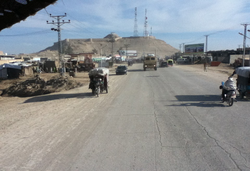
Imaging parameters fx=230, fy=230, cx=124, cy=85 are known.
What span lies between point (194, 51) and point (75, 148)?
101 meters

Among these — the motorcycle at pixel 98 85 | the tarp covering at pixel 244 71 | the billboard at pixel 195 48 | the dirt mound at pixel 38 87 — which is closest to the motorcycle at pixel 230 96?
the tarp covering at pixel 244 71

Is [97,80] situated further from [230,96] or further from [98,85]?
[230,96]

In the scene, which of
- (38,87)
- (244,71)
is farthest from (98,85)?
(38,87)

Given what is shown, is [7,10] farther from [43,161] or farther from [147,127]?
[147,127]

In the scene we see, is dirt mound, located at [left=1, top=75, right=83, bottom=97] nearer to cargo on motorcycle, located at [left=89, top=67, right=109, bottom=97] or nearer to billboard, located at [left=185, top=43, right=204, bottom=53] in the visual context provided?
cargo on motorcycle, located at [left=89, top=67, right=109, bottom=97]

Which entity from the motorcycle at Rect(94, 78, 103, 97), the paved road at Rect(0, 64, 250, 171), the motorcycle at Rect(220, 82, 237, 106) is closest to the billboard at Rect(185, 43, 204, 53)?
the motorcycle at Rect(94, 78, 103, 97)

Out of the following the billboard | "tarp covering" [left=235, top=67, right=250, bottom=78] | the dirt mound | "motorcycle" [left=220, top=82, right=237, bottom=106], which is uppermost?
the billboard

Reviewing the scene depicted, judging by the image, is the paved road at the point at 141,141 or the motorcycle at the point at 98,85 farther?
the motorcycle at the point at 98,85

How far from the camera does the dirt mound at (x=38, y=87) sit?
20469mm

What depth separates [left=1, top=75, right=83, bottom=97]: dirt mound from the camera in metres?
20.5

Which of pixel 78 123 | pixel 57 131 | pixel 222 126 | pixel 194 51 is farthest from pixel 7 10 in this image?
pixel 194 51

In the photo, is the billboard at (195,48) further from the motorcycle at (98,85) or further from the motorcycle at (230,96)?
the motorcycle at (230,96)

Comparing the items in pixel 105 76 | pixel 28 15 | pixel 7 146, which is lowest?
pixel 7 146

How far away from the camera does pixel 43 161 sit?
4.78 m
